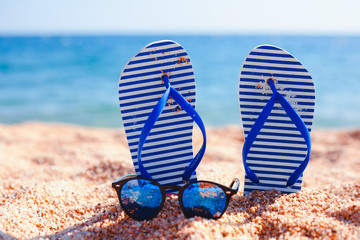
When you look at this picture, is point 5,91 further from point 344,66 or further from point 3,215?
point 344,66

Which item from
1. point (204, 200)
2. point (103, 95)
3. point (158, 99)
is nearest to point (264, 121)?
point (204, 200)

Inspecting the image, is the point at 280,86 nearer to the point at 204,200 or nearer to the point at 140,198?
the point at 204,200

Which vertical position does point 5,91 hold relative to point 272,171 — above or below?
below

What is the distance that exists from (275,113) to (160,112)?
0.71 m

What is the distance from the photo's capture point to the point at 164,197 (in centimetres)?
156

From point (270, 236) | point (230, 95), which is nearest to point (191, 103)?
point (270, 236)

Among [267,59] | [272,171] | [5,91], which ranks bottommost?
[5,91]

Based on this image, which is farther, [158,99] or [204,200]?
[158,99]

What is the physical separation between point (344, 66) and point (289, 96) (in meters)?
14.2

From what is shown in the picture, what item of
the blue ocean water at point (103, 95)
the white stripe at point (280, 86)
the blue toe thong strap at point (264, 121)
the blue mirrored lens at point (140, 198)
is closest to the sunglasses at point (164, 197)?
the blue mirrored lens at point (140, 198)

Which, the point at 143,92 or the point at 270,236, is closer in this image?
the point at 270,236

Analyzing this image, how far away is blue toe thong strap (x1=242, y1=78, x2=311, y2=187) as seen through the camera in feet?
5.17

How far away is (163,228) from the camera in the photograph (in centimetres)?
145

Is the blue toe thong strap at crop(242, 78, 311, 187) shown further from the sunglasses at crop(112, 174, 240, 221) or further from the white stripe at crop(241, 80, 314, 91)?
the sunglasses at crop(112, 174, 240, 221)
